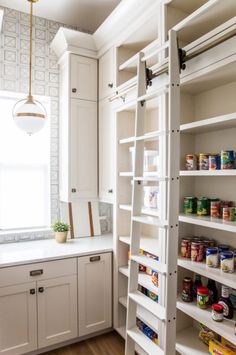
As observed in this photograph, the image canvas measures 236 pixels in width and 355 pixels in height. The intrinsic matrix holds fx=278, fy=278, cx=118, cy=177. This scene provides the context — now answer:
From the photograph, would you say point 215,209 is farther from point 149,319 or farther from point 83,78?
point 83,78

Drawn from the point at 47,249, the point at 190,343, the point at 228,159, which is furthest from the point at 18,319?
the point at 228,159

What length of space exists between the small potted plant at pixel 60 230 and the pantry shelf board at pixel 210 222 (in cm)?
133

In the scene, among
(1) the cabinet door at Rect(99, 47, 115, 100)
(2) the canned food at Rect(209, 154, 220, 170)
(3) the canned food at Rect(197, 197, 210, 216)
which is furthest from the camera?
(1) the cabinet door at Rect(99, 47, 115, 100)

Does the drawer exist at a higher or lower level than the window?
lower

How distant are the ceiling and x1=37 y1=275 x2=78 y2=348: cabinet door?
244 cm

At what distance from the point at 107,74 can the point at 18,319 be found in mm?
2188

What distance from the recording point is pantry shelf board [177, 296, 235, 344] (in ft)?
4.44

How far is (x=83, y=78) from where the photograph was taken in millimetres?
2691

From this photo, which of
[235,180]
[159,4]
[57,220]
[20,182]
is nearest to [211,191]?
[235,180]

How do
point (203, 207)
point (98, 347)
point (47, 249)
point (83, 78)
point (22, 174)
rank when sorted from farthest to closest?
1. point (22, 174)
2. point (83, 78)
3. point (47, 249)
4. point (98, 347)
5. point (203, 207)

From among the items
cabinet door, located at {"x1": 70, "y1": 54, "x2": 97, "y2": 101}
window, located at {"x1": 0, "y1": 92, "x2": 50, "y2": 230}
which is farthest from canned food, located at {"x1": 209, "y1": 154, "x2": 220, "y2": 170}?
window, located at {"x1": 0, "y1": 92, "x2": 50, "y2": 230}

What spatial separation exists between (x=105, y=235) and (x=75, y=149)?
1.00m

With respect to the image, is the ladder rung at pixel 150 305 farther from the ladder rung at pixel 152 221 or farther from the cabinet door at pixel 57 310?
the cabinet door at pixel 57 310

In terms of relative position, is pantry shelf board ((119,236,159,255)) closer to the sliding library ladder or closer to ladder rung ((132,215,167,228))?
the sliding library ladder
